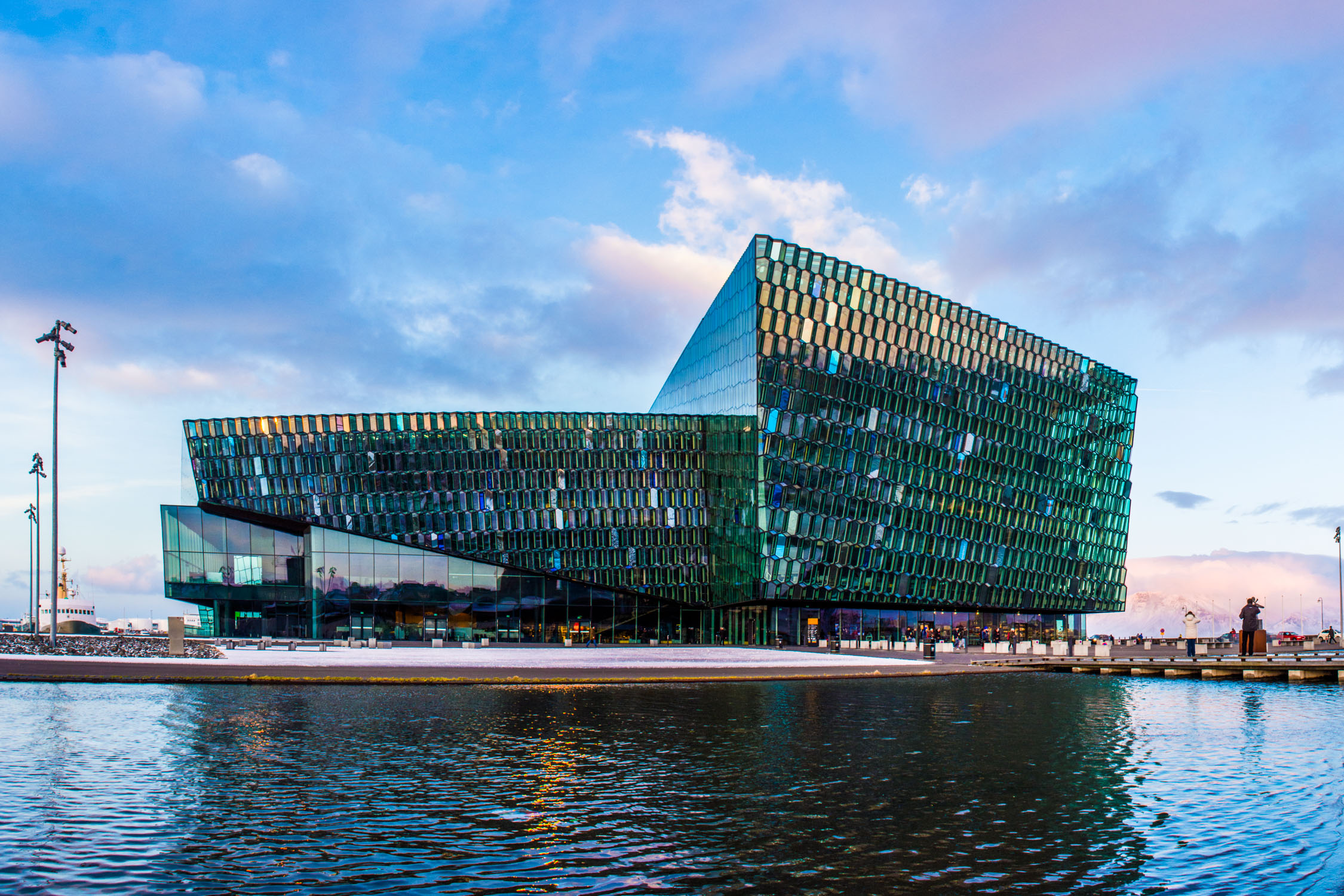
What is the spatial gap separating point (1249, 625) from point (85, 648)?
58.9m

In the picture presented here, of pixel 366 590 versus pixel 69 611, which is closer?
pixel 366 590

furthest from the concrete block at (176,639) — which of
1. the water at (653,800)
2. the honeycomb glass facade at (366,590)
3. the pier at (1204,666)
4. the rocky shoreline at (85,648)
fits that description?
the pier at (1204,666)

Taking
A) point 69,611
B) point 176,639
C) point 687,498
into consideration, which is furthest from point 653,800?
point 69,611

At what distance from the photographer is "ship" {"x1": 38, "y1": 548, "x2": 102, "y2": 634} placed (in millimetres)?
122500

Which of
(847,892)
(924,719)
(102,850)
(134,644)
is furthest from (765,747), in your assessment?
(134,644)

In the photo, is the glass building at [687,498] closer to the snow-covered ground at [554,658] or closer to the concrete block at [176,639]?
the snow-covered ground at [554,658]

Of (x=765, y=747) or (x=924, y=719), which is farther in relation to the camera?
(x=924, y=719)

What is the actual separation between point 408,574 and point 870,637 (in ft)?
123

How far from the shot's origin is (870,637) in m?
90.4

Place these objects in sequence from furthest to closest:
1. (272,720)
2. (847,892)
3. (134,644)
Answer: (134,644)
(272,720)
(847,892)

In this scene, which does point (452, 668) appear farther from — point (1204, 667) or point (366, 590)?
point (366, 590)

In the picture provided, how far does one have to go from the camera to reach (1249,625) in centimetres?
6100

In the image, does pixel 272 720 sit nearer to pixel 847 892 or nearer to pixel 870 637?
pixel 847 892

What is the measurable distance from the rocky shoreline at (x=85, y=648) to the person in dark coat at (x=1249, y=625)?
5239cm
